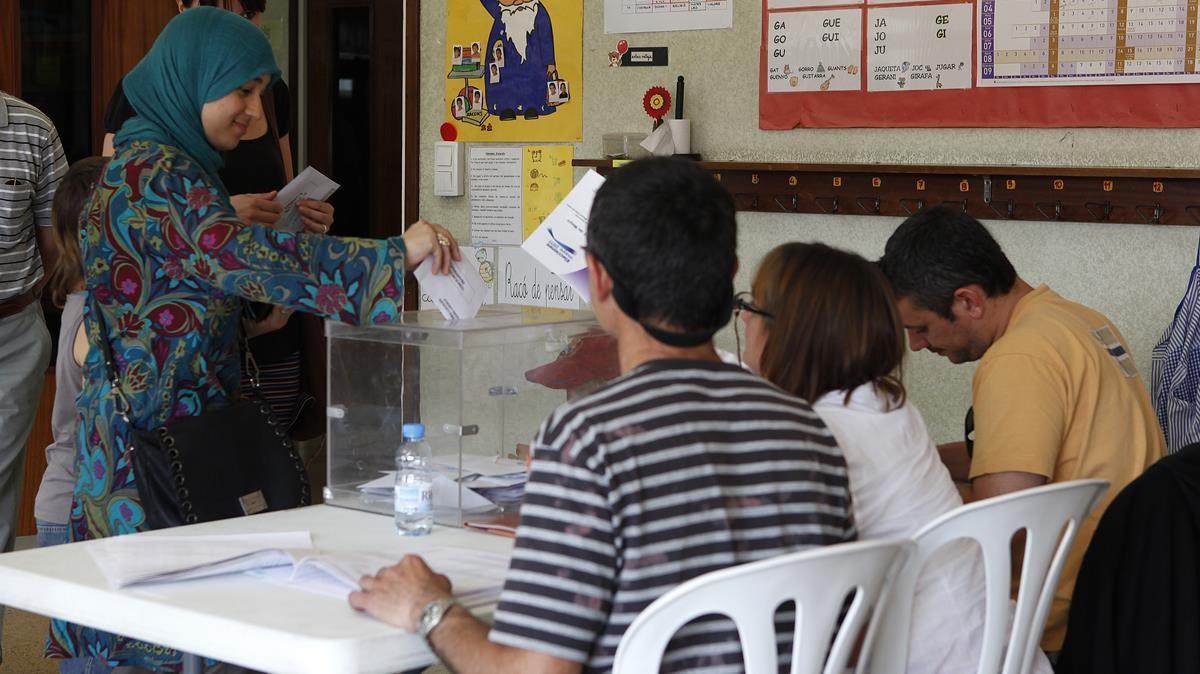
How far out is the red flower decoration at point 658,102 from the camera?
3.82 meters

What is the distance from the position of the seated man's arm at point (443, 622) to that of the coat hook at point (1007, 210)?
211 cm

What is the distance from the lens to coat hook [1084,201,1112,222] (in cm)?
321

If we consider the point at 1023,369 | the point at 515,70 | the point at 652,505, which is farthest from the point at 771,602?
the point at 515,70

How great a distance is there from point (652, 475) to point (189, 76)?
→ 51.5 inches

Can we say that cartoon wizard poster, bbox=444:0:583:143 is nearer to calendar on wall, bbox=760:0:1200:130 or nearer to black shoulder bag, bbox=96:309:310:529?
calendar on wall, bbox=760:0:1200:130

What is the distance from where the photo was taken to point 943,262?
246 centimetres

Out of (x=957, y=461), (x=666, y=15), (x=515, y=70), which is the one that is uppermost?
(x=666, y=15)

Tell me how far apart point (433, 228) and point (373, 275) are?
142 millimetres

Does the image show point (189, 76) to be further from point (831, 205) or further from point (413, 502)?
point (831, 205)

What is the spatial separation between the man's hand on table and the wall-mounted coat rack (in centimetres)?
211

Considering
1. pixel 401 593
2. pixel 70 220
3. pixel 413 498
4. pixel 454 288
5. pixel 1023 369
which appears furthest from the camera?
pixel 70 220

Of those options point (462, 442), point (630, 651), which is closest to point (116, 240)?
point (462, 442)

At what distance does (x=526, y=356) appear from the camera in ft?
8.46

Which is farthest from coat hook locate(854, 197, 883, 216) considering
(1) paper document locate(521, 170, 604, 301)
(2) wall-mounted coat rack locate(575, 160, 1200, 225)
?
(1) paper document locate(521, 170, 604, 301)
